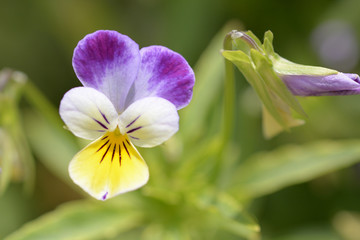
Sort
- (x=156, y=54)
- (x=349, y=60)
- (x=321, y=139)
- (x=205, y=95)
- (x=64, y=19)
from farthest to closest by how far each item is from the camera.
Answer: (x=64, y=19) → (x=349, y=60) → (x=321, y=139) → (x=205, y=95) → (x=156, y=54)

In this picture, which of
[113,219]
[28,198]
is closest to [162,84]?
[113,219]

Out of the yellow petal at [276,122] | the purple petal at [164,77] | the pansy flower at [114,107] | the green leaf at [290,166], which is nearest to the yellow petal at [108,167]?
the pansy flower at [114,107]

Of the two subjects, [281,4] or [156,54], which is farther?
[281,4]

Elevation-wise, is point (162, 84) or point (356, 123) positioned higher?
point (162, 84)

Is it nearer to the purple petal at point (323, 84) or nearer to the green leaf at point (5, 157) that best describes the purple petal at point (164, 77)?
the purple petal at point (323, 84)

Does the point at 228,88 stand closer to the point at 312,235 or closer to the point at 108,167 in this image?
the point at 108,167

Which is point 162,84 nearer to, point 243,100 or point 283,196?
point 243,100

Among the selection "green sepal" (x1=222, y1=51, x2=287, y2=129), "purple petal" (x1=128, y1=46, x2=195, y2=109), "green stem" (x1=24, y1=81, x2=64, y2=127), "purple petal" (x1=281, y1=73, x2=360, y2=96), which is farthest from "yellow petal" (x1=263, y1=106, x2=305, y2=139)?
"green stem" (x1=24, y1=81, x2=64, y2=127)

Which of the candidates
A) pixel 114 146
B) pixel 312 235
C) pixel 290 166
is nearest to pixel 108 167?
pixel 114 146
